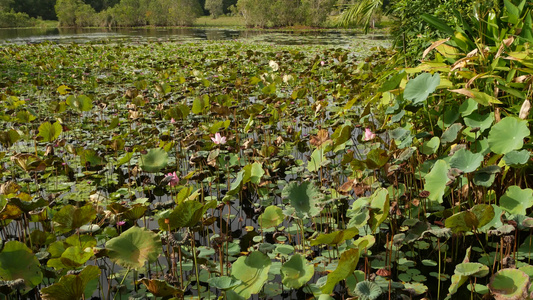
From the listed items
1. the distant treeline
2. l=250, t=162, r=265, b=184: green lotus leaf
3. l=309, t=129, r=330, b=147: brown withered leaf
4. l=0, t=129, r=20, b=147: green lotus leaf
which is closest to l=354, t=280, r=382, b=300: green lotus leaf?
l=250, t=162, r=265, b=184: green lotus leaf

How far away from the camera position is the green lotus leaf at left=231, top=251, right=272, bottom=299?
145 cm

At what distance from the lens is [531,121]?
2191 mm

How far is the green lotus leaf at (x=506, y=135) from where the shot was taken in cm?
182

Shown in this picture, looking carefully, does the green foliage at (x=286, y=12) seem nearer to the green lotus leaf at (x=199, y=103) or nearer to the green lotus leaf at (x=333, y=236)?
the green lotus leaf at (x=199, y=103)

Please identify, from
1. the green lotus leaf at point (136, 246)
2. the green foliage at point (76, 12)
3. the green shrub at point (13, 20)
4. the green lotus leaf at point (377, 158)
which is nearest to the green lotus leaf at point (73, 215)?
the green lotus leaf at point (136, 246)

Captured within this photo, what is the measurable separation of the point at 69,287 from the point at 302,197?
928mm

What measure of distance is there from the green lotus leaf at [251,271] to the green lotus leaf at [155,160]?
1011mm

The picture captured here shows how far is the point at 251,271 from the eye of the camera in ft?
4.90

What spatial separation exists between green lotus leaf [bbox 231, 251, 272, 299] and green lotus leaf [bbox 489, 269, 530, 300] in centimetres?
72

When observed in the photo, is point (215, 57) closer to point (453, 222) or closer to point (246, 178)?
point (246, 178)

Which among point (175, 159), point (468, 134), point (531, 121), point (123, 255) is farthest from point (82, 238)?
point (531, 121)

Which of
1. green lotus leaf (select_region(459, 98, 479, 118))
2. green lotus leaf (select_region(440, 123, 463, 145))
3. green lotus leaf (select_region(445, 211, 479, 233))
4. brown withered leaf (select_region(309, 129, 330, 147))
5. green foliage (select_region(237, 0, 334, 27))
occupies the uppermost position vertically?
green foliage (select_region(237, 0, 334, 27))

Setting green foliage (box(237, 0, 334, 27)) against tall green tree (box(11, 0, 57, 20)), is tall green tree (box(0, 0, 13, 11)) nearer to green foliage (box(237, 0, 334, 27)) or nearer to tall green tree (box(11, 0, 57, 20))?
tall green tree (box(11, 0, 57, 20))

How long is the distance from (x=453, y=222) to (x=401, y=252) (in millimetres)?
570
